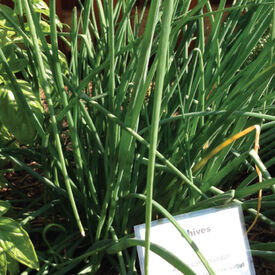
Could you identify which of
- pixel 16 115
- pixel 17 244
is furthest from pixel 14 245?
pixel 16 115

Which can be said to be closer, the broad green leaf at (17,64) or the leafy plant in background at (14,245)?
the leafy plant in background at (14,245)

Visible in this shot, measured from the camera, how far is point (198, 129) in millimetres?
717

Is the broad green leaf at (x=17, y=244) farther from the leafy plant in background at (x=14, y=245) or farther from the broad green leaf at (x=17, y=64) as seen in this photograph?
the broad green leaf at (x=17, y=64)

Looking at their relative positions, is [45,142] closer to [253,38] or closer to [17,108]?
[17,108]

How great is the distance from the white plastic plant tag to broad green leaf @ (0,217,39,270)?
15 cm

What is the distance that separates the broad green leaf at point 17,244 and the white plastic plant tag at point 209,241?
0.15 m

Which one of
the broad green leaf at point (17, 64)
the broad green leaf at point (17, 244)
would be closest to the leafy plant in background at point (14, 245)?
the broad green leaf at point (17, 244)

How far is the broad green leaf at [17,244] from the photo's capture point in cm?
55

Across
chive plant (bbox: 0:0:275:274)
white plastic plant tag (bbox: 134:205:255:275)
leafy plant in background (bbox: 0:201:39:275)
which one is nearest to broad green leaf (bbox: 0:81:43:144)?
chive plant (bbox: 0:0:275:274)

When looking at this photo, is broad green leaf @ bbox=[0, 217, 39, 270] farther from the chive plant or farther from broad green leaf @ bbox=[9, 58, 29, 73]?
broad green leaf @ bbox=[9, 58, 29, 73]

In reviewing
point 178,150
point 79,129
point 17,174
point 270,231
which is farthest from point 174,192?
point 17,174

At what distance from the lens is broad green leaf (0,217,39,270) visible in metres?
0.55

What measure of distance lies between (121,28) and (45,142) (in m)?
0.24

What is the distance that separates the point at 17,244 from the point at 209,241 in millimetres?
278
